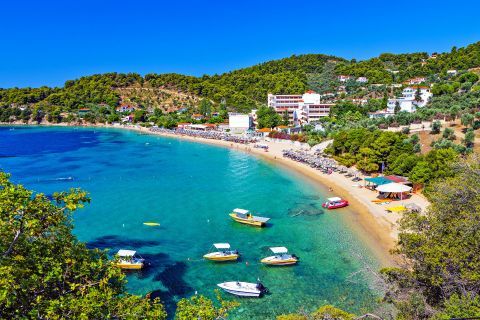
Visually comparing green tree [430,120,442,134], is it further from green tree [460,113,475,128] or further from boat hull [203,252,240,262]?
boat hull [203,252,240,262]

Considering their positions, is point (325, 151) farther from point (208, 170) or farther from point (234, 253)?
point (234, 253)

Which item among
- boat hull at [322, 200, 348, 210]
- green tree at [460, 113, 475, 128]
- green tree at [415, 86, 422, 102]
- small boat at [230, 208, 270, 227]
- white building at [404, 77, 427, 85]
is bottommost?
small boat at [230, 208, 270, 227]

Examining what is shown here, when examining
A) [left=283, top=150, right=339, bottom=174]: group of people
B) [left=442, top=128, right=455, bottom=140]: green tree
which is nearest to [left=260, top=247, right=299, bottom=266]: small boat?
[left=283, top=150, right=339, bottom=174]: group of people

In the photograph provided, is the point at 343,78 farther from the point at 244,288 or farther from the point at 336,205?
the point at 244,288

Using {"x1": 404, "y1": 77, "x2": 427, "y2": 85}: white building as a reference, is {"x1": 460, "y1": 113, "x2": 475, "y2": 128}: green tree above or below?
below

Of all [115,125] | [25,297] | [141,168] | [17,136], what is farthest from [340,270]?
[115,125]

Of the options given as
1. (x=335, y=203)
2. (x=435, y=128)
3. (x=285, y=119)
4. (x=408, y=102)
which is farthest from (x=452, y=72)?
(x=335, y=203)
